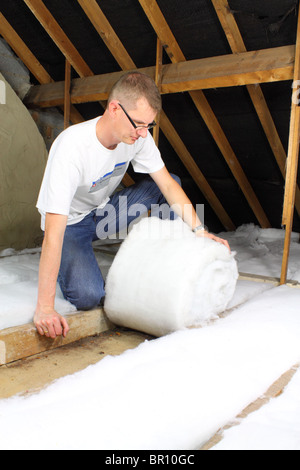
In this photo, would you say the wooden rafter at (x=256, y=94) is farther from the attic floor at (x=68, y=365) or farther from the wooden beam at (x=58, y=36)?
the attic floor at (x=68, y=365)

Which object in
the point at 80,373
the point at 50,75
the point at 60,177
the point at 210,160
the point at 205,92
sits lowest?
the point at 80,373

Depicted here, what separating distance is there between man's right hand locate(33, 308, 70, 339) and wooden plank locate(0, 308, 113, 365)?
33 millimetres

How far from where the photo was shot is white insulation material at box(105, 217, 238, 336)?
1.51m

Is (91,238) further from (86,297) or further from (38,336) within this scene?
(38,336)

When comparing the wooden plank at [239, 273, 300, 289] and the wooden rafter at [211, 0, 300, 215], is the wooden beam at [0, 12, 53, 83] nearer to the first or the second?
the wooden rafter at [211, 0, 300, 215]

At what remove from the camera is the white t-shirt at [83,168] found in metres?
1.46

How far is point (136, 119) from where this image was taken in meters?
1.52

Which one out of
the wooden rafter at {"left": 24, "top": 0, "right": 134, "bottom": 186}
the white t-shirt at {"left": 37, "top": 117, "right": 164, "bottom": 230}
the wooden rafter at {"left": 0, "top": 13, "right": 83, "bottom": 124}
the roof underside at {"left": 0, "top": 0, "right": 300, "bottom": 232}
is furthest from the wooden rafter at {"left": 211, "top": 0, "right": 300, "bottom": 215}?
the wooden rafter at {"left": 0, "top": 13, "right": 83, "bottom": 124}

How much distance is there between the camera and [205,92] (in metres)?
3.03

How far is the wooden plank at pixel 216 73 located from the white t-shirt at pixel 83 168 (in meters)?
1.01

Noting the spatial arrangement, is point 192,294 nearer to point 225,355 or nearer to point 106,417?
point 225,355

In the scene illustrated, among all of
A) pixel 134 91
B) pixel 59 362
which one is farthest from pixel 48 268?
pixel 134 91

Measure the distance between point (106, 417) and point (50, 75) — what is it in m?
3.41

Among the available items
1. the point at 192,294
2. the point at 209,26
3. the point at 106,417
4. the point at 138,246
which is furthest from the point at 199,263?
the point at 209,26
